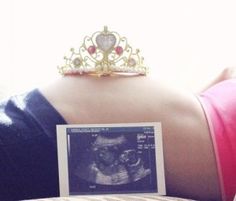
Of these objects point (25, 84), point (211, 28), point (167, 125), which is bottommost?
point (167, 125)

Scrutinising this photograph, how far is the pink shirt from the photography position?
2.44 ft

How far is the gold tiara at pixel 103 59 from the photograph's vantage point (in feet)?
2.78

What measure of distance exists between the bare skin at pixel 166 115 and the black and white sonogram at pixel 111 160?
2cm

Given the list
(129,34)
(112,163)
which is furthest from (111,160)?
(129,34)

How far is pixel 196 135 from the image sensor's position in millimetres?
770

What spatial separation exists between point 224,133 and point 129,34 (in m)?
0.38

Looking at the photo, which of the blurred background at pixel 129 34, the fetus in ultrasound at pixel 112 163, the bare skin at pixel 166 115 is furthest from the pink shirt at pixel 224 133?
the blurred background at pixel 129 34

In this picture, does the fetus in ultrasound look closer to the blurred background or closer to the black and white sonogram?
the black and white sonogram

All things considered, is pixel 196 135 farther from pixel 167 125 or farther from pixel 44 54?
pixel 44 54

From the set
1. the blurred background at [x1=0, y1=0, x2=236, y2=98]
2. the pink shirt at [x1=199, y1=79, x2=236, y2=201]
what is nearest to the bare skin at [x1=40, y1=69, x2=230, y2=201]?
the pink shirt at [x1=199, y1=79, x2=236, y2=201]

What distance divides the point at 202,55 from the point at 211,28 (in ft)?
0.22

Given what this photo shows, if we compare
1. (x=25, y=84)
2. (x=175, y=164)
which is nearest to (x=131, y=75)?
(x=175, y=164)

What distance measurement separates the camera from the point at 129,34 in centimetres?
105

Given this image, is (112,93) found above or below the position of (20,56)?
below
